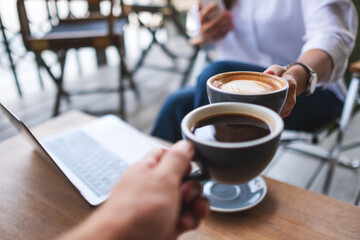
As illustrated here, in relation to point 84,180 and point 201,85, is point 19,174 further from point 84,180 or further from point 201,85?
point 201,85

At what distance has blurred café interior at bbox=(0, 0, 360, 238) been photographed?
4.01 ft

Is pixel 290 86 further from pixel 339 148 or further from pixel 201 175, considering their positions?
pixel 339 148

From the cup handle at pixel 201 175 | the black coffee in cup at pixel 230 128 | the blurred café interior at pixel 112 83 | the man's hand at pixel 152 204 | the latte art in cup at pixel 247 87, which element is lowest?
the blurred café interior at pixel 112 83

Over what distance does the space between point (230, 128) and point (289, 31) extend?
68cm

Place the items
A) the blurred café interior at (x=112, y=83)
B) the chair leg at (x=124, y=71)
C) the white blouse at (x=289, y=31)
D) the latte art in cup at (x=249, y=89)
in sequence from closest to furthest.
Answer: the latte art in cup at (x=249, y=89) < the white blouse at (x=289, y=31) < the blurred café interior at (x=112, y=83) < the chair leg at (x=124, y=71)

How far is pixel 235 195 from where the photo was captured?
20.2 inches

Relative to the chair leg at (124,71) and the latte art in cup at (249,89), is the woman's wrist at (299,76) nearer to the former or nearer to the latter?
the latte art in cup at (249,89)

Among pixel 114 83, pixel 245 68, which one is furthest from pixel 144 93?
pixel 245 68

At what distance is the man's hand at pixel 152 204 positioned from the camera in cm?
23

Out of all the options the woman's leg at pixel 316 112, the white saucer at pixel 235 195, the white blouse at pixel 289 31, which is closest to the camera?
the white saucer at pixel 235 195

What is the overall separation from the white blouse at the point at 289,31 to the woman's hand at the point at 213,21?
2.5 inches

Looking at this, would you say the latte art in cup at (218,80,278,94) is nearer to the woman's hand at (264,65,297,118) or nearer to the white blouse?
the woman's hand at (264,65,297,118)

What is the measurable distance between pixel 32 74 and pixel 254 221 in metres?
2.68

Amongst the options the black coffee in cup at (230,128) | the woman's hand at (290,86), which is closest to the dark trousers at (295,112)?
the woman's hand at (290,86)
